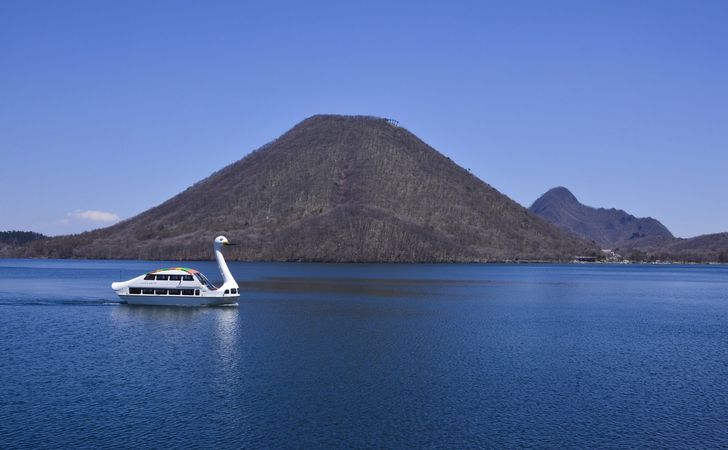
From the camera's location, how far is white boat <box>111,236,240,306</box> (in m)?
81.6

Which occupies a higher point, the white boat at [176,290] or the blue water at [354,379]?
the white boat at [176,290]

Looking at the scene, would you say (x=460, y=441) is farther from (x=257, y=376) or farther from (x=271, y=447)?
(x=257, y=376)

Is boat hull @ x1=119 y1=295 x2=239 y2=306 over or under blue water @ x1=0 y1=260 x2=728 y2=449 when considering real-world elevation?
over

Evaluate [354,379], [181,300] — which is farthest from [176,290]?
[354,379]

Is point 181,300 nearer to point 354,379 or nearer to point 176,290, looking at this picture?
point 176,290

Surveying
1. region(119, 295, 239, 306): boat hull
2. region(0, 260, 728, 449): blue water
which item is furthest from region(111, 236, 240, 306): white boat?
region(0, 260, 728, 449): blue water

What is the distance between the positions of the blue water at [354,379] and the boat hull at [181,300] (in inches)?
74.6

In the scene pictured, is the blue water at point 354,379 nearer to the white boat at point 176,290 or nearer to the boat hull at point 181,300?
the boat hull at point 181,300

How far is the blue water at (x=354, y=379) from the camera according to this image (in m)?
31.2

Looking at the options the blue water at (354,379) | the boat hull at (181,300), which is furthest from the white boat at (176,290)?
the blue water at (354,379)

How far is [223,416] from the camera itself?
33219 millimetres

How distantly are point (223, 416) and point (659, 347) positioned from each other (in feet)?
136

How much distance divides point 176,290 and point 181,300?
162 cm

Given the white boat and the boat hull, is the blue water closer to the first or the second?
the boat hull
